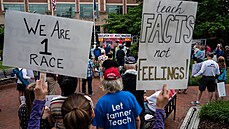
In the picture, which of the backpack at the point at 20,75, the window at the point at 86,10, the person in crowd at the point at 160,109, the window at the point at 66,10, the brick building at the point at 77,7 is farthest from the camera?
the window at the point at 86,10

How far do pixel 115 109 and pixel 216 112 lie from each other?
3.71m

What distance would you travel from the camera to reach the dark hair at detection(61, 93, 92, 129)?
2.03m

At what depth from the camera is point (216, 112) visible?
5.80m

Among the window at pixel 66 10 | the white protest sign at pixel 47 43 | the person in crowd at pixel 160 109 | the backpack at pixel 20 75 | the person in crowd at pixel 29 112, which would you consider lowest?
the backpack at pixel 20 75

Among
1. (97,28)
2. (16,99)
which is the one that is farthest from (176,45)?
(97,28)

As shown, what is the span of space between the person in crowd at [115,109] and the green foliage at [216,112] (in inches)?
133

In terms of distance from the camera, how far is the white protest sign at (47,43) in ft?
8.94

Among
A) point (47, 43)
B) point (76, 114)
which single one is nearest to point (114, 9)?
point (47, 43)

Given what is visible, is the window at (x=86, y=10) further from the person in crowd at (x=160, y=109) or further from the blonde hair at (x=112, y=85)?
the person in crowd at (x=160, y=109)

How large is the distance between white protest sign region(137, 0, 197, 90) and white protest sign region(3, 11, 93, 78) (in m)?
0.62

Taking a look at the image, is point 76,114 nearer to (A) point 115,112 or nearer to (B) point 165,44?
(A) point 115,112

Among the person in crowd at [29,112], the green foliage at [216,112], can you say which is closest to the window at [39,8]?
the green foliage at [216,112]

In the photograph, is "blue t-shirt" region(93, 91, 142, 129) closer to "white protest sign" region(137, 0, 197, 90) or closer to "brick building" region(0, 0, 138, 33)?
"white protest sign" region(137, 0, 197, 90)

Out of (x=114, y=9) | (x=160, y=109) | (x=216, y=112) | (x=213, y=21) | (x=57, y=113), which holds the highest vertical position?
(x=114, y=9)
